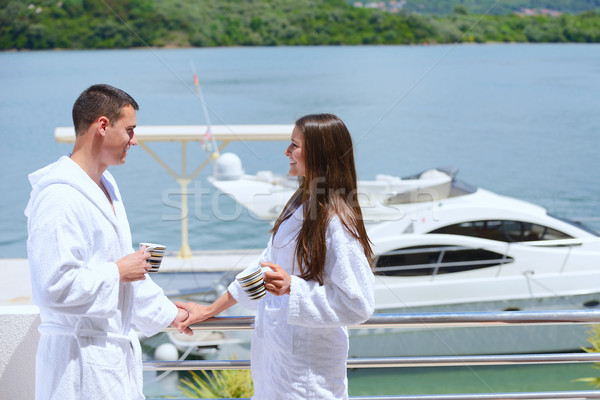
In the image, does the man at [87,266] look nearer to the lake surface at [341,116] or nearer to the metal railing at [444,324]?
the metal railing at [444,324]

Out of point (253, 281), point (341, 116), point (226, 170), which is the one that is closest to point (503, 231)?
point (226, 170)

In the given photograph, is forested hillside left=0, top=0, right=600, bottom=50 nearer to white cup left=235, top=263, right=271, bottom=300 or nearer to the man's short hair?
the man's short hair

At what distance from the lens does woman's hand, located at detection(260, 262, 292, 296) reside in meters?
1.77

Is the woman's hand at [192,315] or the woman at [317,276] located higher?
the woman at [317,276]

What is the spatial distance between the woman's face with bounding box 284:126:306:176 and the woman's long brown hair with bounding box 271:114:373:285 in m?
0.01

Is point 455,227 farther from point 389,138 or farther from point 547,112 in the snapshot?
point 547,112

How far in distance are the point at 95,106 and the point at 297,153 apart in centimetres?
56

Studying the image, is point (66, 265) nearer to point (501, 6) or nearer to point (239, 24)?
point (239, 24)

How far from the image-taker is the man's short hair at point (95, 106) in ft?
5.97

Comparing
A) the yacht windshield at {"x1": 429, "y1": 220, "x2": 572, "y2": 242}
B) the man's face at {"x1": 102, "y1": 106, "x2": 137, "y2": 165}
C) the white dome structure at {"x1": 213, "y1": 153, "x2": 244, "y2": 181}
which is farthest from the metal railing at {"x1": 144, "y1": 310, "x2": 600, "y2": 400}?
the white dome structure at {"x1": 213, "y1": 153, "x2": 244, "y2": 181}

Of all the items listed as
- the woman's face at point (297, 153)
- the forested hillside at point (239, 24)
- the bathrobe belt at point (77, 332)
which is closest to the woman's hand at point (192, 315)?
the bathrobe belt at point (77, 332)

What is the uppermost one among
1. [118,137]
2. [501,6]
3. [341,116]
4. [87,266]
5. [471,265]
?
[501,6]

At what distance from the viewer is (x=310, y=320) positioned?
174cm

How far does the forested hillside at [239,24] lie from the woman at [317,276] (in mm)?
42446
